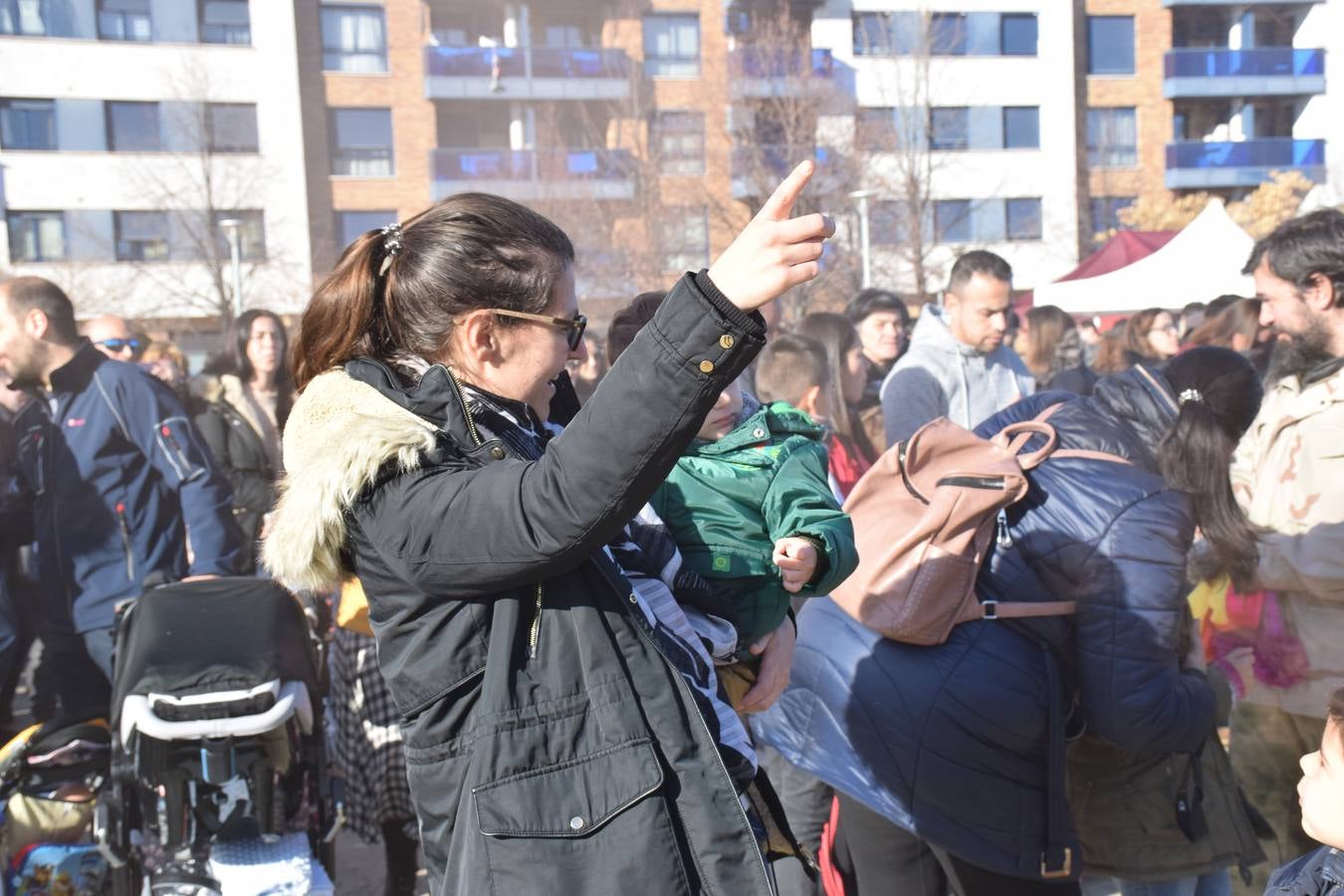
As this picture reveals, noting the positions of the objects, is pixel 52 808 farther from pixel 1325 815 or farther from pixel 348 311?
pixel 1325 815

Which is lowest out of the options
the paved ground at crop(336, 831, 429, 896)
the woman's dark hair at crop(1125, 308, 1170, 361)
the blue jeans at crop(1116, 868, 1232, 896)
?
the paved ground at crop(336, 831, 429, 896)

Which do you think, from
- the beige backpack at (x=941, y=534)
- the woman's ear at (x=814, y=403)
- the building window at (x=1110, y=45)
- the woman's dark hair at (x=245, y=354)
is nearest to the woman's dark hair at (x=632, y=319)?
the beige backpack at (x=941, y=534)

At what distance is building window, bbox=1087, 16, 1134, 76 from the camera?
36531mm

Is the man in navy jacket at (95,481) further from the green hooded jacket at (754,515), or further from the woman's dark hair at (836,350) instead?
the woman's dark hair at (836,350)

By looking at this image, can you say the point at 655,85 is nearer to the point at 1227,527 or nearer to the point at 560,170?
the point at 560,170

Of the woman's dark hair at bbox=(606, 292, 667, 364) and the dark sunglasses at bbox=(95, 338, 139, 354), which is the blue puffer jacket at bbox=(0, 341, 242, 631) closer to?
the woman's dark hair at bbox=(606, 292, 667, 364)

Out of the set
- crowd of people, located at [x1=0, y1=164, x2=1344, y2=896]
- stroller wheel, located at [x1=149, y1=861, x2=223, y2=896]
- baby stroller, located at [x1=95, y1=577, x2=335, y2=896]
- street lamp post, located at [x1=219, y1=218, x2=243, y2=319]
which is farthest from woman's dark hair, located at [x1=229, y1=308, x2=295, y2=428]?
street lamp post, located at [x1=219, y1=218, x2=243, y2=319]

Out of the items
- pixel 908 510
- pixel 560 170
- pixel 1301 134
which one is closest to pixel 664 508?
pixel 908 510

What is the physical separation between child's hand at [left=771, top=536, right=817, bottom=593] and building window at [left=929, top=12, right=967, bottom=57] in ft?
83.8

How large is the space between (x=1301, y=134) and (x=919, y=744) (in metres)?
40.5

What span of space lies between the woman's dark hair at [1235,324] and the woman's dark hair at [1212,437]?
Answer: 4020 mm

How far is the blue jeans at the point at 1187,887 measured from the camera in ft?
9.95

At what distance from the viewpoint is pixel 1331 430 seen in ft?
10.2

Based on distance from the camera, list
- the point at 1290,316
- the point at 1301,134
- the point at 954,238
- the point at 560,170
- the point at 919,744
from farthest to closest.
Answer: the point at 1301,134
the point at 954,238
the point at 560,170
the point at 1290,316
the point at 919,744
